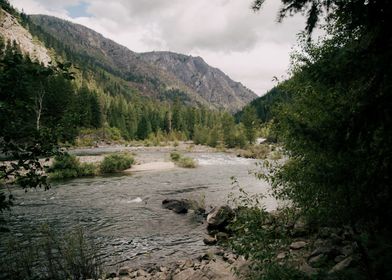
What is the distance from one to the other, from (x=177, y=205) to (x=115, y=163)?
1834cm

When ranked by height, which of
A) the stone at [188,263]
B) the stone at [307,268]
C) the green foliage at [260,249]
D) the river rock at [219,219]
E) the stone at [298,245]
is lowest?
the stone at [188,263]

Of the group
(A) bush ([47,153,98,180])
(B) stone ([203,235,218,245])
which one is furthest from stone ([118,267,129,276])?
(A) bush ([47,153,98,180])

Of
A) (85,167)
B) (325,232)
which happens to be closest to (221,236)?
(325,232)

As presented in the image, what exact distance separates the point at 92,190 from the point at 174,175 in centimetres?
1067

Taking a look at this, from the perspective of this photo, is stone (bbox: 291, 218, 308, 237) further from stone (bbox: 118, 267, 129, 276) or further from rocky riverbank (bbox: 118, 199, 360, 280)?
stone (bbox: 118, 267, 129, 276)

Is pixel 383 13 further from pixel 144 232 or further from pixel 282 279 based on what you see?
pixel 144 232

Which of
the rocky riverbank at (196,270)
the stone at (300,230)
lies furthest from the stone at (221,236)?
the stone at (300,230)

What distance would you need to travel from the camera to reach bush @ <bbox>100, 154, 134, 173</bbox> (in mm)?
35900

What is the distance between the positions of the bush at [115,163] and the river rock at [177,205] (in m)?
16.5

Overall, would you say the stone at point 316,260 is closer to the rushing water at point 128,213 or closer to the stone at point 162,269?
the stone at point 162,269

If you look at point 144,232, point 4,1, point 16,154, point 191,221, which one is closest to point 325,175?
point 16,154

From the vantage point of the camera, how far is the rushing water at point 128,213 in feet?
45.0

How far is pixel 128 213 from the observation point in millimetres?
19422

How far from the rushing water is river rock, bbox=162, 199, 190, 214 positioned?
46 centimetres
